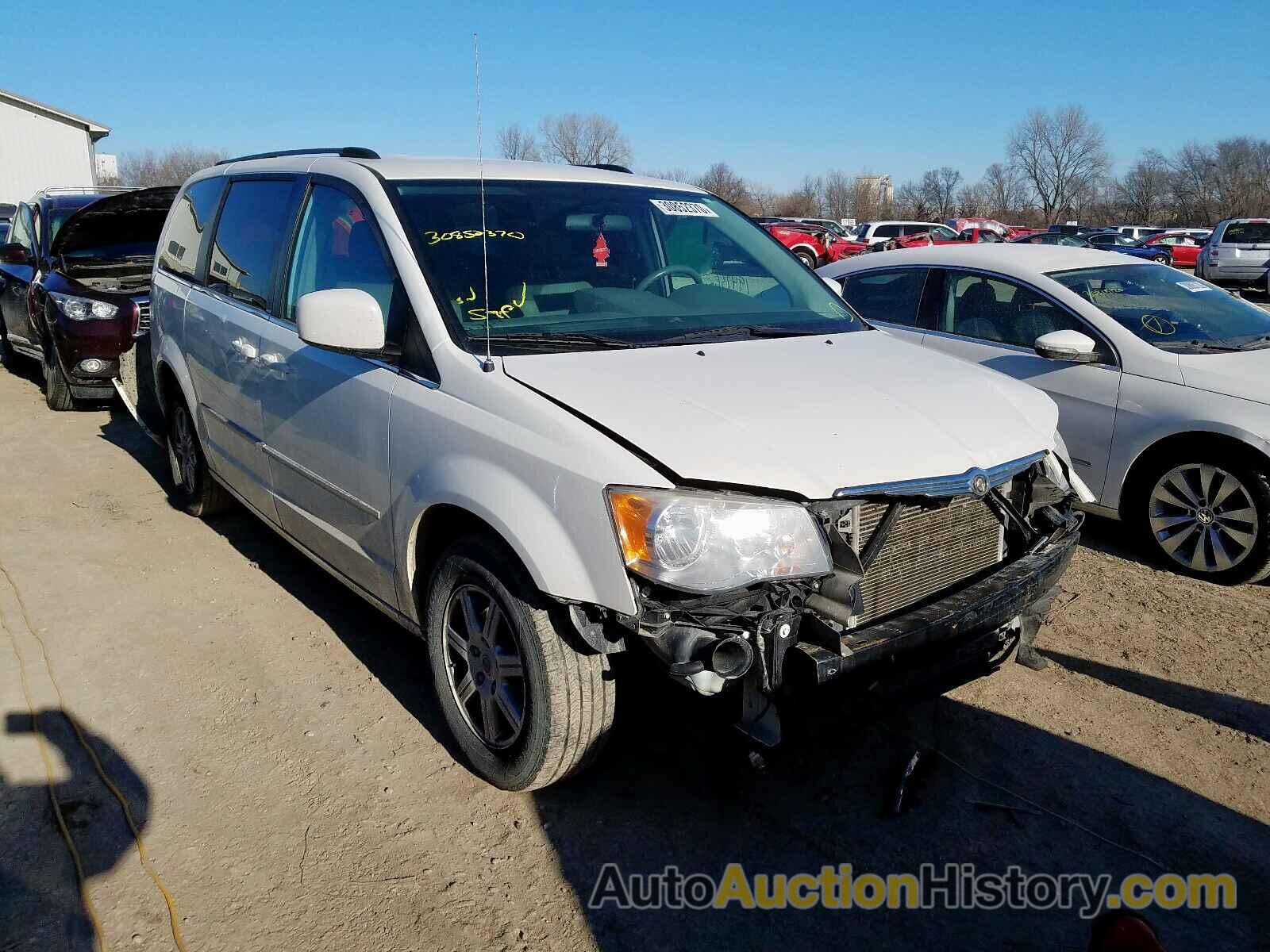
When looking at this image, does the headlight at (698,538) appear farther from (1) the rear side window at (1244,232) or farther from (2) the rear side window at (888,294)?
(1) the rear side window at (1244,232)

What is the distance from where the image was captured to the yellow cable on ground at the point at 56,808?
2.58 meters

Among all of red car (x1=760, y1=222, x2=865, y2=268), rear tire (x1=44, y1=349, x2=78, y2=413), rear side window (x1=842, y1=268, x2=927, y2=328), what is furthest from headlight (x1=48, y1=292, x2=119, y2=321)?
red car (x1=760, y1=222, x2=865, y2=268)

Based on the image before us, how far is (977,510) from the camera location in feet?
9.90

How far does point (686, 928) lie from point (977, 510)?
1.46 m

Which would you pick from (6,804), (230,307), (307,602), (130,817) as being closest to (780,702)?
(130,817)

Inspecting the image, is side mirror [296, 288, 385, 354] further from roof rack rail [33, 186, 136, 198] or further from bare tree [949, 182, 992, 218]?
bare tree [949, 182, 992, 218]

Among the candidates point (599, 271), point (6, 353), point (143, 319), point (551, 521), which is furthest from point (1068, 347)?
point (6, 353)

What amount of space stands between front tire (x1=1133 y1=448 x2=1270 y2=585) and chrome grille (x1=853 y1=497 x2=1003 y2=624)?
229cm

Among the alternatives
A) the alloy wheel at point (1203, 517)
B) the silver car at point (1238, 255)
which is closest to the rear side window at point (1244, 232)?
the silver car at point (1238, 255)

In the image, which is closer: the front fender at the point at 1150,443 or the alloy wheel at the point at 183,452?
the front fender at the point at 1150,443

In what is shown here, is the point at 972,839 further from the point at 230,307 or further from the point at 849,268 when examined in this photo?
the point at 849,268

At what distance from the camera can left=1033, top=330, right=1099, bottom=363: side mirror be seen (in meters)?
5.12

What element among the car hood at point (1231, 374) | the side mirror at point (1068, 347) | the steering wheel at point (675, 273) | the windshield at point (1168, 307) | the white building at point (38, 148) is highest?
the white building at point (38, 148)

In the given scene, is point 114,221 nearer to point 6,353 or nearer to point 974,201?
point 6,353
